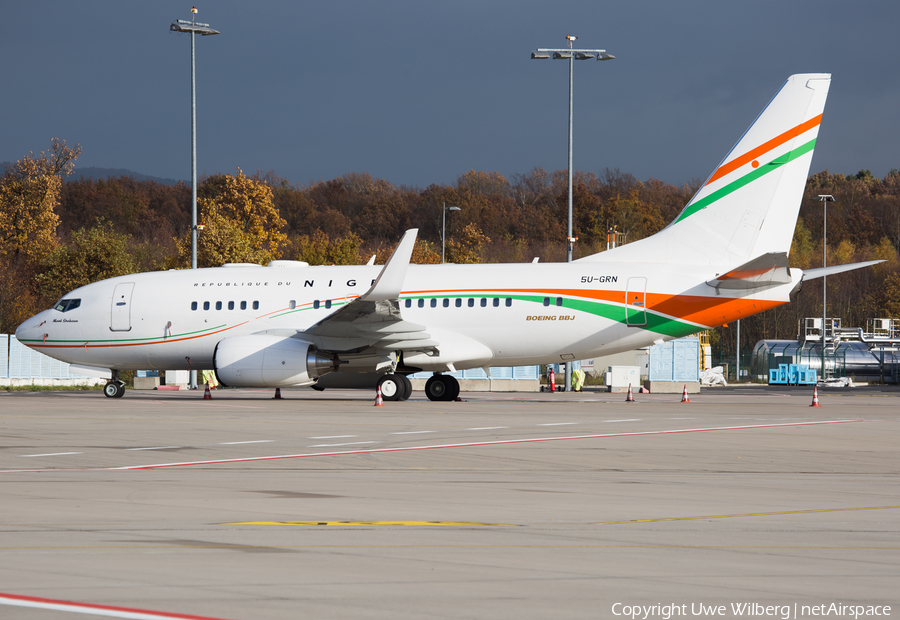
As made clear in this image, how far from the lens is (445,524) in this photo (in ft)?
24.0

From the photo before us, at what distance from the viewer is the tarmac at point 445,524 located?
5.05m

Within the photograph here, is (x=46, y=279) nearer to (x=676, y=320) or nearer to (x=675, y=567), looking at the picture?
(x=676, y=320)

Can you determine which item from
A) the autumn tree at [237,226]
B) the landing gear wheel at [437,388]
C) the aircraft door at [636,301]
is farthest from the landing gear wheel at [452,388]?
the autumn tree at [237,226]

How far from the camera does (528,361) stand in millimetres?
25094

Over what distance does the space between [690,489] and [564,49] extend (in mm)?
29736

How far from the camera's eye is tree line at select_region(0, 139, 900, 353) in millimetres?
69500

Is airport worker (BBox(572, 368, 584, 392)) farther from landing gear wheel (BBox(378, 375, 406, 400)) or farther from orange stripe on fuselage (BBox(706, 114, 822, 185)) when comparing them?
orange stripe on fuselage (BBox(706, 114, 822, 185))

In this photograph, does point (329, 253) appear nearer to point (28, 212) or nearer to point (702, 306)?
point (28, 212)

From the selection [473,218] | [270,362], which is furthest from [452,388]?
[473,218]

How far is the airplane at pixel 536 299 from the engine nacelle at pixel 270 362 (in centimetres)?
3

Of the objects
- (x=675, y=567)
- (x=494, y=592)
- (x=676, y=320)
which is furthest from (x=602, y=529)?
(x=676, y=320)

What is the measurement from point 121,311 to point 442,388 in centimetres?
922

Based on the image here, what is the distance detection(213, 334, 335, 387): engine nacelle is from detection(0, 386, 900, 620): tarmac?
26.1 ft

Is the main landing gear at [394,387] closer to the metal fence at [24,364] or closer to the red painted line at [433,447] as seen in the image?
the red painted line at [433,447]
